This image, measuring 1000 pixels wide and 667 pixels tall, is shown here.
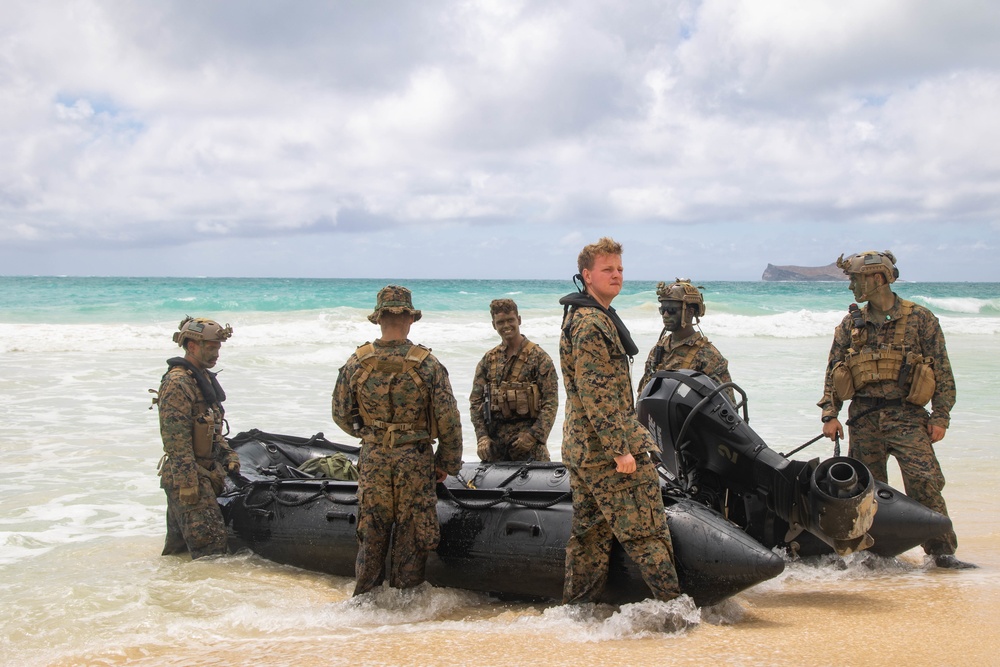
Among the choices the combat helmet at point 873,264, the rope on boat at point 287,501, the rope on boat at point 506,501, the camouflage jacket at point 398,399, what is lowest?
the rope on boat at point 287,501

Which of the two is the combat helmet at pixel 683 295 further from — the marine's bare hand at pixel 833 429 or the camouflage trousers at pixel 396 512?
the camouflage trousers at pixel 396 512

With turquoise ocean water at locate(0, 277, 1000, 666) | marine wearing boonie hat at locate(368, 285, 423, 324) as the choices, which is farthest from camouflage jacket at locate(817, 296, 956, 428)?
marine wearing boonie hat at locate(368, 285, 423, 324)

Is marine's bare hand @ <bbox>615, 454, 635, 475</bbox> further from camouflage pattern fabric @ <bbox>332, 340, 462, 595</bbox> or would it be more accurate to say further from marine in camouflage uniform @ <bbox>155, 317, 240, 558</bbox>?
marine in camouflage uniform @ <bbox>155, 317, 240, 558</bbox>

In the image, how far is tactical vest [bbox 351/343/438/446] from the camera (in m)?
4.46

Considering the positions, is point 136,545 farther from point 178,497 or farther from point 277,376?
point 277,376

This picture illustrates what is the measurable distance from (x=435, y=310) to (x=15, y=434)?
2637 cm

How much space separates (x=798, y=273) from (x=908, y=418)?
95510 millimetres

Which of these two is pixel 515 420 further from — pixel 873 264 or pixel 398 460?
pixel 873 264

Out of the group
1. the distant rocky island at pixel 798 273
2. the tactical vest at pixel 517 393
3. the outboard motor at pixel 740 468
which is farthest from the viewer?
the distant rocky island at pixel 798 273

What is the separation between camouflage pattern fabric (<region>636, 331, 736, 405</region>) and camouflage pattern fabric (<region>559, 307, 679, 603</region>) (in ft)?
5.19

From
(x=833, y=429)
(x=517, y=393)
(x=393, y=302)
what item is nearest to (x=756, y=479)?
(x=833, y=429)

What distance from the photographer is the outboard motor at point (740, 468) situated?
4.31 metres

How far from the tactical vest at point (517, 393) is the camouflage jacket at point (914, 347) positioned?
1.83 metres

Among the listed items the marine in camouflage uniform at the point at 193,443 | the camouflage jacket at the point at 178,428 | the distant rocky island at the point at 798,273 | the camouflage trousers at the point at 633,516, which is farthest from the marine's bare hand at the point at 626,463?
the distant rocky island at the point at 798,273
